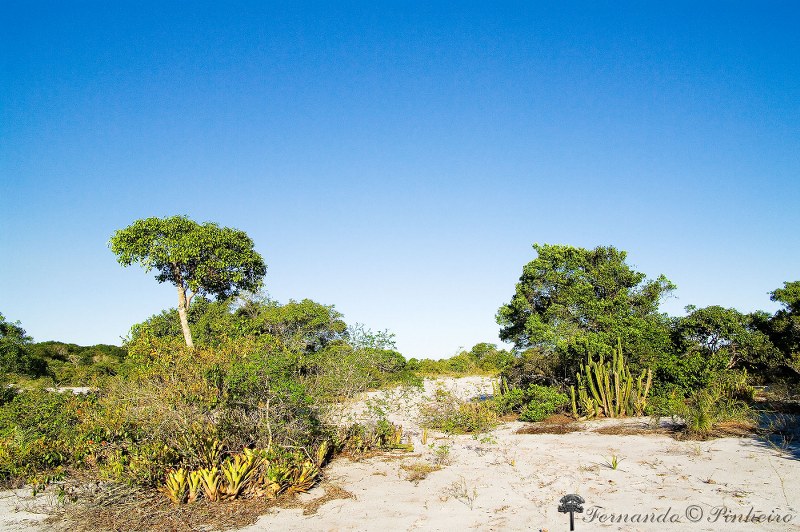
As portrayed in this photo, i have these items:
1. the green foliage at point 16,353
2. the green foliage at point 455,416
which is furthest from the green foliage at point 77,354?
the green foliage at point 455,416

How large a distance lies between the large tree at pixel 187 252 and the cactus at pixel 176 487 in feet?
36.6

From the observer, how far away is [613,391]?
16.2 meters

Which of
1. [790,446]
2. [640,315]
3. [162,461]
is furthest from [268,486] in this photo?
[640,315]

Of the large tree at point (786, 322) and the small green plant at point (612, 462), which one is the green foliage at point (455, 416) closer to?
the small green plant at point (612, 462)

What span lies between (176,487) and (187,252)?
42.6 ft

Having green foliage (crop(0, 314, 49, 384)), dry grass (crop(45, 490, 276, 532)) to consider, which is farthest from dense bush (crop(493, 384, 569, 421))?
green foliage (crop(0, 314, 49, 384))

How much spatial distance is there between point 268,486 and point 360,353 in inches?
203

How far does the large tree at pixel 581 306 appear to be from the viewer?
56.0 feet

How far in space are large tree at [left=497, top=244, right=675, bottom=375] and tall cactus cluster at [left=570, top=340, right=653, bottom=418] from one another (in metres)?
0.75

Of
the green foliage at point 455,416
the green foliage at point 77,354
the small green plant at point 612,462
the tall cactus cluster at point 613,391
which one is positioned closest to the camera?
the small green plant at point 612,462

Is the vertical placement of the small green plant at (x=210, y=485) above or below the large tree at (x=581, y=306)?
below

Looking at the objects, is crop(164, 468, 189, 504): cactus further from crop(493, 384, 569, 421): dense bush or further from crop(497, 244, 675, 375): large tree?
crop(497, 244, 675, 375): large tree

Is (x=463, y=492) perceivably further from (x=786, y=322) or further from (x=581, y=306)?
(x=786, y=322)

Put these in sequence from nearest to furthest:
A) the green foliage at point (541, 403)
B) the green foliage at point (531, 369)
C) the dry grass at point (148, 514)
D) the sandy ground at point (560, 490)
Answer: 1. the sandy ground at point (560, 490)
2. the dry grass at point (148, 514)
3. the green foliage at point (541, 403)
4. the green foliage at point (531, 369)
